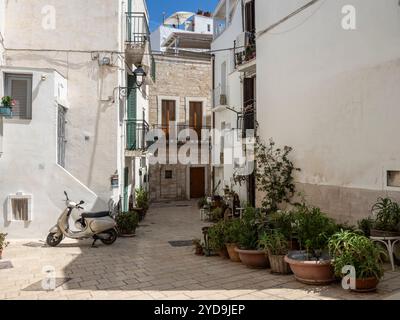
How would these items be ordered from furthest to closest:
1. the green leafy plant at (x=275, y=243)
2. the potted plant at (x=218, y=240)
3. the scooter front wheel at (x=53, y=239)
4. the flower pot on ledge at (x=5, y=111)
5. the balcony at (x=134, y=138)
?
the balcony at (x=134, y=138) < the scooter front wheel at (x=53, y=239) < the flower pot on ledge at (x=5, y=111) < the potted plant at (x=218, y=240) < the green leafy plant at (x=275, y=243)

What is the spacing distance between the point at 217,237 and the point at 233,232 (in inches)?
21.4

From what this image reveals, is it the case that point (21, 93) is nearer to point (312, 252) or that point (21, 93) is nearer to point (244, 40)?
point (244, 40)

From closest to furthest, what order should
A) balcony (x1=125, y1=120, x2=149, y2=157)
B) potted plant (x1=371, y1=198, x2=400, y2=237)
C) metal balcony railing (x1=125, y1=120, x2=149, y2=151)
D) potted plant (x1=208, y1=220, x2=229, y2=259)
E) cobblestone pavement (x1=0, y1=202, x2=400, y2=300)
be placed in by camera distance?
cobblestone pavement (x1=0, y1=202, x2=400, y2=300)
potted plant (x1=371, y1=198, x2=400, y2=237)
potted plant (x1=208, y1=220, x2=229, y2=259)
balcony (x1=125, y1=120, x2=149, y2=157)
metal balcony railing (x1=125, y1=120, x2=149, y2=151)

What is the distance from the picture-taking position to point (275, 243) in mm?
6918

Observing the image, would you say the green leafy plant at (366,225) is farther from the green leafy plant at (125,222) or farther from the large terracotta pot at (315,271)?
the green leafy plant at (125,222)

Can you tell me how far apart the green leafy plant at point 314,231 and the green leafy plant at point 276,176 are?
363cm

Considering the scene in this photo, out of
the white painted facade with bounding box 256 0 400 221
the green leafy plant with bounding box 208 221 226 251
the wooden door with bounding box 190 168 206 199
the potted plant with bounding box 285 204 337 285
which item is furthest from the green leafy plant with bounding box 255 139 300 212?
the wooden door with bounding box 190 168 206 199

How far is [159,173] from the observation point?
2356cm

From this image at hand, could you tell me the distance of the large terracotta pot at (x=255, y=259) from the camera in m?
7.21

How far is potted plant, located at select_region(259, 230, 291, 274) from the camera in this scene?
677cm

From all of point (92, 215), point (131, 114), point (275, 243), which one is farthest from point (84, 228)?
point (131, 114)

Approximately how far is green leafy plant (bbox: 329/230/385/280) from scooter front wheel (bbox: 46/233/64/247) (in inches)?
263

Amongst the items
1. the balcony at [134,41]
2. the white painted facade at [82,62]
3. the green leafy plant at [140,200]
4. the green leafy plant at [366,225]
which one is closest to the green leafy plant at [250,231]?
the green leafy plant at [366,225]

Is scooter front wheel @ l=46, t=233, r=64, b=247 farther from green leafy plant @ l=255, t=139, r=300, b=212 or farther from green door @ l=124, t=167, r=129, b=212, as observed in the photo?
green leafy plant @ l=255, t=139, r=300, b=212
